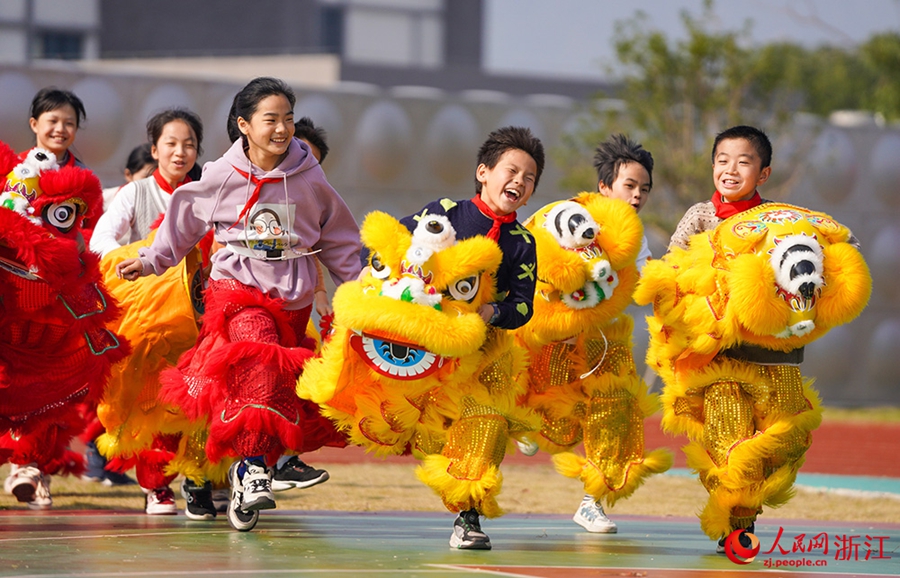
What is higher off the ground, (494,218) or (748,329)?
(494,218)

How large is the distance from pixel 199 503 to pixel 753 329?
2.66m

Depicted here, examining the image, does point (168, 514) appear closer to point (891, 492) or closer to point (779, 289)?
point (779, 289)

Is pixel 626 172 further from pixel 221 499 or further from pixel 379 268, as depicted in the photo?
pixel 221 499

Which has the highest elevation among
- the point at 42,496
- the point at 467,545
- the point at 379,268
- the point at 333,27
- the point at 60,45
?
the point at 333,27

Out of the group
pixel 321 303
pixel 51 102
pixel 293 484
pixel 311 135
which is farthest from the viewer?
pixel 51 102

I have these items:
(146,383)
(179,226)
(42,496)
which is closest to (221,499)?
(146,383)

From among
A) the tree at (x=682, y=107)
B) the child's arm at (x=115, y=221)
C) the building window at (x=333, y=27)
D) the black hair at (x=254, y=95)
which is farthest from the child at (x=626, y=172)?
the building window at (x=333, y=27)

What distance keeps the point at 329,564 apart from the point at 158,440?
178cm

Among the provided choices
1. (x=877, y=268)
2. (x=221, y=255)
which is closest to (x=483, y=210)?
(x=221, y=255)

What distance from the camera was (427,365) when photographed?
205 inches

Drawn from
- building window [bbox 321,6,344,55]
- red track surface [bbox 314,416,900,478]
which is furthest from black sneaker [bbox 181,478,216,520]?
building window [bbox 321,6,344,55]

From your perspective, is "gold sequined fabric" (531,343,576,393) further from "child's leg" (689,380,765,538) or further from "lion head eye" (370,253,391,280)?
"lion head eye" (370,253,391,280)

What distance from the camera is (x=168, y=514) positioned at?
21.0 feet

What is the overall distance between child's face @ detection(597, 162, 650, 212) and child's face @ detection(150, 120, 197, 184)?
2.06 m
